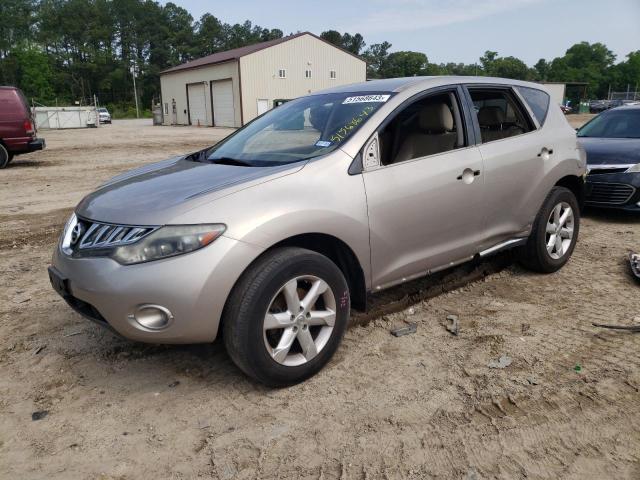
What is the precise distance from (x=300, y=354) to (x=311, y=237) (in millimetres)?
A: 666

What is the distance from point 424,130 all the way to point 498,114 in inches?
34.9

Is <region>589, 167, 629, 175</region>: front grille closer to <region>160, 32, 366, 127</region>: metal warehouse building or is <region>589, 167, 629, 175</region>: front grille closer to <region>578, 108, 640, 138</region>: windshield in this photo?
<region>578, 108, 640, 138</region>: windshield

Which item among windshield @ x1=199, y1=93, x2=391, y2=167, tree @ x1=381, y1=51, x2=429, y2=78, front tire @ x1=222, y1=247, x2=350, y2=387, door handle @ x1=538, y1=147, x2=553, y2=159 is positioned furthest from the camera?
tree @ x1=381, y1=51, x2=429, y2=78

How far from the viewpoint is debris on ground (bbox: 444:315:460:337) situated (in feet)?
11.8

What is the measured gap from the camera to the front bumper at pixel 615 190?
648cm

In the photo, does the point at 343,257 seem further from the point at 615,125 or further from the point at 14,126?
the point at 14,126

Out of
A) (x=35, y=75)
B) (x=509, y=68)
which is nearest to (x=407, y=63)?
(x=509, y=68)

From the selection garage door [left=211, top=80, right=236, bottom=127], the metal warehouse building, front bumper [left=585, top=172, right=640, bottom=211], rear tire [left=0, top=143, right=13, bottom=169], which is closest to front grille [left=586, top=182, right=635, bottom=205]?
front bumper [left=585, top=172, right=640, bottom=211]

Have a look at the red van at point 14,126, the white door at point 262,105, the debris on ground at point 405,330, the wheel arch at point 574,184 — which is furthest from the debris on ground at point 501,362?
the white door at point 262,105

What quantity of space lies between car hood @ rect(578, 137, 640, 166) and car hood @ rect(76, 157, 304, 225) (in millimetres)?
5306

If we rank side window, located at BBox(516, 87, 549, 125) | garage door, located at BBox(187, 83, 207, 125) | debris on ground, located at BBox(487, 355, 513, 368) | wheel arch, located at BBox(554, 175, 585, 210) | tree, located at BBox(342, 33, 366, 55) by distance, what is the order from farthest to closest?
tree, located at BBox(342, 33, 366, 55) → garage door, located at BBox(187, 83, 207, 125) → wheel arch, located at BBox(554, 175, 585, 210) → side window, located at BBox(516, 87, 549, 125) → debris on ground, located at BBox(487, 355, 513, 368)

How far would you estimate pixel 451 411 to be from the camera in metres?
2.68

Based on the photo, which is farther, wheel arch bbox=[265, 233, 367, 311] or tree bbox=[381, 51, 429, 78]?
tree bbox=[381, 51, 429, 78]

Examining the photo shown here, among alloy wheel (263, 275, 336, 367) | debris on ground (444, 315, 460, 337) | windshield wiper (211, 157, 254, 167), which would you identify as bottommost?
debris on ground (444, 315, 460, 337)
